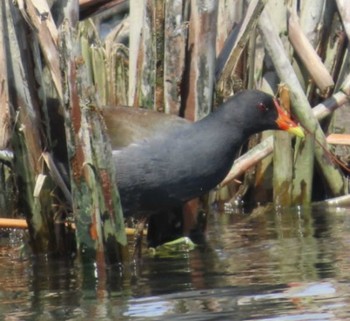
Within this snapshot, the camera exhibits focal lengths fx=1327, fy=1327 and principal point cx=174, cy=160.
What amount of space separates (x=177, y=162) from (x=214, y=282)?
911 millimetres

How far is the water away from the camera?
4.94 meters

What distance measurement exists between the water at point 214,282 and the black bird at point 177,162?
1.02 ft

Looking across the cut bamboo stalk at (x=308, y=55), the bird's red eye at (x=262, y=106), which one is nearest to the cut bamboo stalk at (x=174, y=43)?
the bird's red eye at (x=262, y=106)

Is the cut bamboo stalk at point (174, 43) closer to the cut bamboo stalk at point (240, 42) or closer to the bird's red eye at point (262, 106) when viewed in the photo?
the cut bamboo stalk at point (240, 42)

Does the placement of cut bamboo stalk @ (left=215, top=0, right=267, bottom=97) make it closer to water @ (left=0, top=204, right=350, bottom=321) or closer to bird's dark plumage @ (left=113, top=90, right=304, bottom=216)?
bird's dark plumage @ (left=113, top=90, right=304, bottom=216)

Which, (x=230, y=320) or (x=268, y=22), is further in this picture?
(x=268, y=22)

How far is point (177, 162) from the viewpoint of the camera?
6.40 m

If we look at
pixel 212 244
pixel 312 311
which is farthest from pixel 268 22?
A: pixel 312 311

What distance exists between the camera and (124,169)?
636 cm

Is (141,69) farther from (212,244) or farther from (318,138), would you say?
(318,138)

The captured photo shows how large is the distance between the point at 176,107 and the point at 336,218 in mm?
1303

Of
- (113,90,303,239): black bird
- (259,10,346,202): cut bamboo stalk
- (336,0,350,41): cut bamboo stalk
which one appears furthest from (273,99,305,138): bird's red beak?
(336,0,350,41): cut bamboo stalk

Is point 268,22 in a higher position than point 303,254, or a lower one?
higher

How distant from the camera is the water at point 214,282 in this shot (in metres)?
4.94
